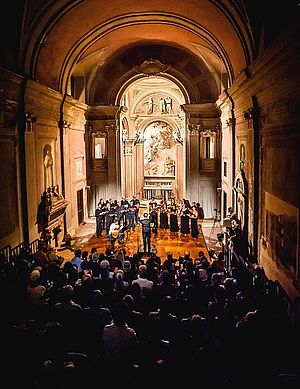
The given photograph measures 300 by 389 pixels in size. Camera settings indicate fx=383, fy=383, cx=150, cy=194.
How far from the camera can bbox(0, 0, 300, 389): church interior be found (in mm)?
9445

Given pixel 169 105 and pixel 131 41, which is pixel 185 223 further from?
pixel 169 105

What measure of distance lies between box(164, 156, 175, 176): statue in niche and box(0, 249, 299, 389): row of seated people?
1064 inches

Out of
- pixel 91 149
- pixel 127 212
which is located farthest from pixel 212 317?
pixel 91 149

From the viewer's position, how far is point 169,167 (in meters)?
35.1

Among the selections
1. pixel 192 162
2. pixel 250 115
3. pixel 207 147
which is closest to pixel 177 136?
pixel 207 147

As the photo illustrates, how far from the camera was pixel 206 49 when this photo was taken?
20.1m

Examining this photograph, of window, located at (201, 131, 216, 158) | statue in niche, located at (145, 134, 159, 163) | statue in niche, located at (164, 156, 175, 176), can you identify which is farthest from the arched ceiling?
statue in niche, located at (164, 156, 175, 176)

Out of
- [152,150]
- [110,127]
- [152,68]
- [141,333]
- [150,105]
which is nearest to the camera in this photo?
[141,333]

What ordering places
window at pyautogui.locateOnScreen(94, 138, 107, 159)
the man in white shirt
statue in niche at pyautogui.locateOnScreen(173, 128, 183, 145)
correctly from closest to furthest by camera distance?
the man in white shirt, window at pyautogui.locateOnScreen(94, 138, 107, 159), statue in niche at pyautogui.locateOnScreen(173, 128, 183, 145)

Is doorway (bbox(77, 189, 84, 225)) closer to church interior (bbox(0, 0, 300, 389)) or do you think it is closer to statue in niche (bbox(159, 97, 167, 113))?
church interior (bbox(0, 0, 300, 389))

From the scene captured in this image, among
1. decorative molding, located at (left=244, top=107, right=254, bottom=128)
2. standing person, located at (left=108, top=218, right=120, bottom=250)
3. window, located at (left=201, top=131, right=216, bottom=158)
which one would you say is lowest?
standing person, located at (left=108, top=218, right=120, bottom=250)

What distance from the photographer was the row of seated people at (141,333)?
4883mm

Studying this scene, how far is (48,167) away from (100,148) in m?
9.22

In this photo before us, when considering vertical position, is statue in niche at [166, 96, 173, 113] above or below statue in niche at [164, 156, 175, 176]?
above
